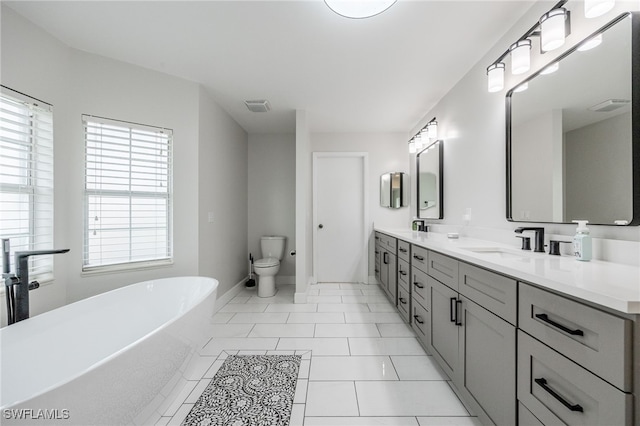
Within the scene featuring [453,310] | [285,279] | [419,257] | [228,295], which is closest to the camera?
[453,310]

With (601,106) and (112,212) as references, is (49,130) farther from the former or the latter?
Result: (601,106)

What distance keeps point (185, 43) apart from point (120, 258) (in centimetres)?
190

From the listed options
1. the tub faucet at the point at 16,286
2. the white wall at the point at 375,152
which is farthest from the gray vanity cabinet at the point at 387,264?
the tub faucet at the point at 16,286

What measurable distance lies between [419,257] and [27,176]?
2901 mm

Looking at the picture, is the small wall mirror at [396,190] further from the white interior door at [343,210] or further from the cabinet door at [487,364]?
the cabinet door at [487,364]

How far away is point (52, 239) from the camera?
197 centimetres

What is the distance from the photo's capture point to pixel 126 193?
7.79 feet

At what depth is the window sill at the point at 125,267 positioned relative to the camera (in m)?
2.21

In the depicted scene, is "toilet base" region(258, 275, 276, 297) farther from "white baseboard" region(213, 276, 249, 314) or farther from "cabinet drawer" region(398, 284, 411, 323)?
"cabinet drawer" region(398, 284, 411, 323)

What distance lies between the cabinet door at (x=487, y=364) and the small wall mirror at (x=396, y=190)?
2805 millimetres

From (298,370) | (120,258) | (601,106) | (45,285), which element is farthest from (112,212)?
(601,106)

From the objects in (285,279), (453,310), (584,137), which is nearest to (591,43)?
(584,137)

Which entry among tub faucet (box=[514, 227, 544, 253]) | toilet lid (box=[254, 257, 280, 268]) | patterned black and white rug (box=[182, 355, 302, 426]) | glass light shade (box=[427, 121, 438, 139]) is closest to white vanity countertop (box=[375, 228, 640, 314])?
tub faucet (box=[514, 227, 544, 253])

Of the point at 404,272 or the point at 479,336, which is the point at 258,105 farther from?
the point at 479,336
